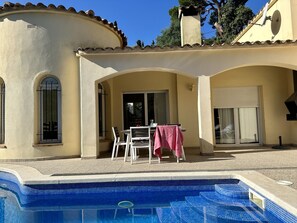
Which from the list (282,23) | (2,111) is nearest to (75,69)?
(2,111)

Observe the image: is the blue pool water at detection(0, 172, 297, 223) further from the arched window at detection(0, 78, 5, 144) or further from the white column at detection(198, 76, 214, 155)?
the arched window at detection(0, 78, 5, 144)

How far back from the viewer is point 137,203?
5824 millimetres

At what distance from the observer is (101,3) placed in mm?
15992

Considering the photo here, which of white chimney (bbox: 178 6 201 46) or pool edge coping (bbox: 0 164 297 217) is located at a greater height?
white chimney (bbox: 178 6 201 46)

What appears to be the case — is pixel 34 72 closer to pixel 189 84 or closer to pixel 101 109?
pixel 101 109

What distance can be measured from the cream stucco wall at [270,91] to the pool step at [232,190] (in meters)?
7.18

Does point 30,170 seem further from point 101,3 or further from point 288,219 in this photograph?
point 101,3

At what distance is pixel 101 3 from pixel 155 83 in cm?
697

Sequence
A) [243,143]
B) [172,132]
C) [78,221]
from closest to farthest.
Result: [78,221] → [172,132] → [243,143]

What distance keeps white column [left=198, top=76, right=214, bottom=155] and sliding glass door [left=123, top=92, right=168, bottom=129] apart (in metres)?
3.57

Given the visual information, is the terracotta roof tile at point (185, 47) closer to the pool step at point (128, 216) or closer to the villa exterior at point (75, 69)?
the villa exterior at point (75, 69)

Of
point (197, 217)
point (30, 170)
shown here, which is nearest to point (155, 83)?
point (30, 170)

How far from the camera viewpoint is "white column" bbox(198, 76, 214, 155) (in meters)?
9.66

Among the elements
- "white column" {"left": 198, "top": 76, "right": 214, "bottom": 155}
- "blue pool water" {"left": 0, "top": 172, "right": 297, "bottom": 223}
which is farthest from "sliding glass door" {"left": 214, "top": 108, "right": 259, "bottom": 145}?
"blue pool water" {"left": 0, "top": 172, "right": 297, "bottom": 223}
